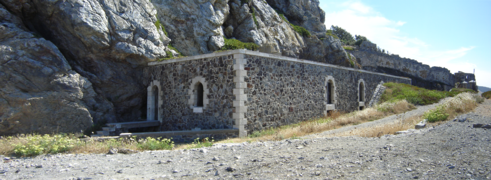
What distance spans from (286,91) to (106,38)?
8333mm

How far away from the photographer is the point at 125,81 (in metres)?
14.2

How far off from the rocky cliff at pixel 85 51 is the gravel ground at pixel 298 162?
4806 mm

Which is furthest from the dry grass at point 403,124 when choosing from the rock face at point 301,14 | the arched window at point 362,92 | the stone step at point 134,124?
the rock face at point 301,14

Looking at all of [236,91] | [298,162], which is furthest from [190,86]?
[298,162]

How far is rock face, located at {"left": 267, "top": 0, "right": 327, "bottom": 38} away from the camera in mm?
27250

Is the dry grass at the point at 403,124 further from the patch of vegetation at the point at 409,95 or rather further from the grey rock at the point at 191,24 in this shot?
the grey rock at the point at 191,24

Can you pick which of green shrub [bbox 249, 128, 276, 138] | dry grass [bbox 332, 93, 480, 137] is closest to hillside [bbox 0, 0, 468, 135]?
green shrub [bbox 249, 128, 276, 138]

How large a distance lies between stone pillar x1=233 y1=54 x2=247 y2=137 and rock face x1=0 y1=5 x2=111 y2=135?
6.17 m

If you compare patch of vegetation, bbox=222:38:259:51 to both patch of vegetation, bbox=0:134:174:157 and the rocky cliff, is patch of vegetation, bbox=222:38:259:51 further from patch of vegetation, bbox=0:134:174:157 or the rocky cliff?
patch of vegetation, bbox=0:134:174:157

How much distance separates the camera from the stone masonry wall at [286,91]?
38.2ft

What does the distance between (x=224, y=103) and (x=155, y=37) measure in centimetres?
587

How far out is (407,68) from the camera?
112 ft

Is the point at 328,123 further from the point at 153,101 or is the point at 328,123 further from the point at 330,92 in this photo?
the point at 153,101

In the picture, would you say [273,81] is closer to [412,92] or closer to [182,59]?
[182,59]
